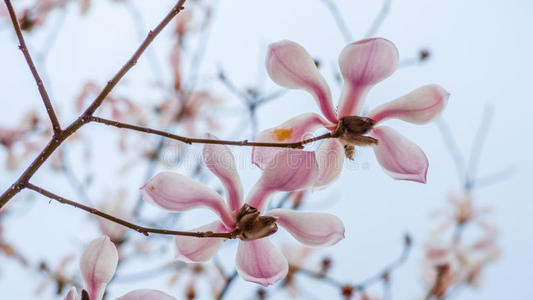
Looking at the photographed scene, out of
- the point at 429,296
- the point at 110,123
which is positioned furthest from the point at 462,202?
the point at 110,123

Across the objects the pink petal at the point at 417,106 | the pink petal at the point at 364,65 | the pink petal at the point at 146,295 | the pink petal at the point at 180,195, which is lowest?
the pink petal at the point at 146,295

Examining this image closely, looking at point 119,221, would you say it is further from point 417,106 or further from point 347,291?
point 347,291

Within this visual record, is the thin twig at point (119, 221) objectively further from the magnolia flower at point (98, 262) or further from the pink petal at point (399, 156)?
the pink petal at point (399, 156)

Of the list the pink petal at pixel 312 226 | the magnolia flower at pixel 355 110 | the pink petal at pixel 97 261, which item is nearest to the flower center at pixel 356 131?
the magnolia flower at pixel 355 110

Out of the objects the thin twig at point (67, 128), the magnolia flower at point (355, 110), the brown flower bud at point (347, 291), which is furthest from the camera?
the brown flower bud at point (347, 291)

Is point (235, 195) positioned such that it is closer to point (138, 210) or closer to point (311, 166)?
point (311, 166)

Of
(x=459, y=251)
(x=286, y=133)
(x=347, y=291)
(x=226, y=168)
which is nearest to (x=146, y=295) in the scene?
(x=226, y=168)

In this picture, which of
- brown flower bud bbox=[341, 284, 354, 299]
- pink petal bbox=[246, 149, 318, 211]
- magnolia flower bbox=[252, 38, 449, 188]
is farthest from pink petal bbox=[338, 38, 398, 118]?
brown flower bud bbox=[341, 284, 354, 299]
